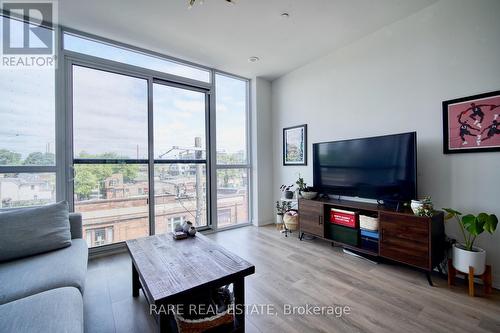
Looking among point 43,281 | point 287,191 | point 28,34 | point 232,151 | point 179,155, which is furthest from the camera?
point 232,151

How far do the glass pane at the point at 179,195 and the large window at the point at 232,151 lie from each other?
1.07ft

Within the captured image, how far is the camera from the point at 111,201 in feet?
9.34

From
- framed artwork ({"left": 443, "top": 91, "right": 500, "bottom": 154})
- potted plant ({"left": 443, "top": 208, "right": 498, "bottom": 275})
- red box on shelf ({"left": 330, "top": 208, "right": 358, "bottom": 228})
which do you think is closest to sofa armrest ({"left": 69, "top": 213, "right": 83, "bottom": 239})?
red box on shelf ({"left": 330, "top": 208, "right": 358, "bottom": 228})

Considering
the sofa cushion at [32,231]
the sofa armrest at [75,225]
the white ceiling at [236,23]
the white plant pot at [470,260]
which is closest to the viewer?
the sofa cushion at [32,231]

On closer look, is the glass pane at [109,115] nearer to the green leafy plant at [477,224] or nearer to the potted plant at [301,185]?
the potted plant at [301,185]

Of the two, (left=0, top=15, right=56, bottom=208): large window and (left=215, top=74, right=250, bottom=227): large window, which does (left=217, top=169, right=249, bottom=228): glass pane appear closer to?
(left=215, top=74, right=250, bottom=227): large window

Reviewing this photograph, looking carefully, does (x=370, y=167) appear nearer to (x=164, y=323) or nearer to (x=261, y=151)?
(x=261, y=151)

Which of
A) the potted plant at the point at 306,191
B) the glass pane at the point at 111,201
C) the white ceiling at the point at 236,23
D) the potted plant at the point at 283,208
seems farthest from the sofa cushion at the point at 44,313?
the potted plant at the point at 283,208

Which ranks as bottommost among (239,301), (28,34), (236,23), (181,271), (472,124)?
(239,301)

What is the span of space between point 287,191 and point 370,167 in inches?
57.0

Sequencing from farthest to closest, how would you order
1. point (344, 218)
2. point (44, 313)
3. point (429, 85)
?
point (344, 218)
point (429, 85)
point (44, 313)

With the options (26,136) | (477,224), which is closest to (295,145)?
(477,224)

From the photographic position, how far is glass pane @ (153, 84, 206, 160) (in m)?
3.23

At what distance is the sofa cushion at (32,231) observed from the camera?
165 centimetres
